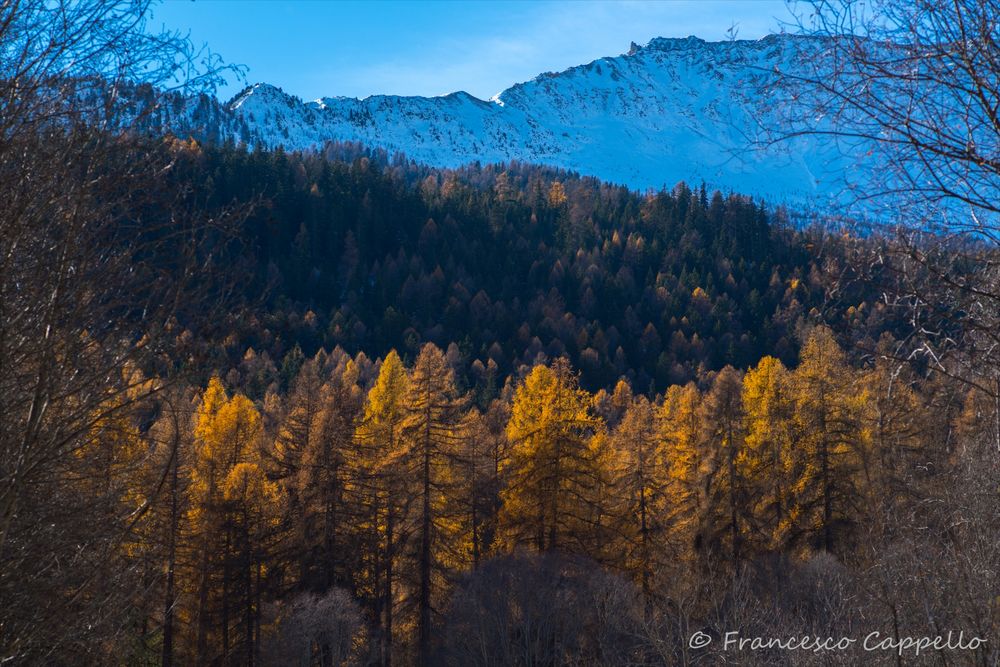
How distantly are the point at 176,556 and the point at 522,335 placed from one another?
64.3 m

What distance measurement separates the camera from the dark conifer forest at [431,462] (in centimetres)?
437

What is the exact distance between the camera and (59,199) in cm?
447

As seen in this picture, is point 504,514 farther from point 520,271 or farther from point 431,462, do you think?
point 520,271

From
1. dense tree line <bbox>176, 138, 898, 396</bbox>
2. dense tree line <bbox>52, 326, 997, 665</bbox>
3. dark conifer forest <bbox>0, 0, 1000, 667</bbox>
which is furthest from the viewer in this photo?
dense tree line <bbox>176, 138, 898, 396</bbox>

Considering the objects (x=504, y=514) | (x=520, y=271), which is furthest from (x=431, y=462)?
(x=520, y=271)

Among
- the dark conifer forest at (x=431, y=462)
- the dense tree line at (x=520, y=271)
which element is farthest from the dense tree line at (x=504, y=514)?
the dense tree line at (x=520, y=271)

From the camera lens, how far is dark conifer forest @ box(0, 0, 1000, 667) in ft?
14.3

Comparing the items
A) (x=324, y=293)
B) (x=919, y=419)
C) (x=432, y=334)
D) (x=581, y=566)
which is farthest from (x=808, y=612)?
(x=324, y=293)

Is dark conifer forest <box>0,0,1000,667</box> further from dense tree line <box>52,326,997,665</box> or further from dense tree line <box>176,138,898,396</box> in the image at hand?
dense tree line <box>176,138,898,396</box>

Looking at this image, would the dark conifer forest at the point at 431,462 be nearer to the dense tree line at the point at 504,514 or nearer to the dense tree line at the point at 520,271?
the dense tree line at the point at 504,514

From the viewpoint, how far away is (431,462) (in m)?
21.8

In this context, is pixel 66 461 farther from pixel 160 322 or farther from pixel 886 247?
pixel 886 247

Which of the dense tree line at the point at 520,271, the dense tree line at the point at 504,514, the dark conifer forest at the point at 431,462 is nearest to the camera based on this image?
the dark conifer forest at the point at 431,462

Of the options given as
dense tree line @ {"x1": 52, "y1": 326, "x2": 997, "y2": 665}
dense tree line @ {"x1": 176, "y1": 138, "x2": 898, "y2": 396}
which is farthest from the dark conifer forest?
dense tree line @ {"x1": 176, "y1": 138, "x2": 898, "y2": 396}
